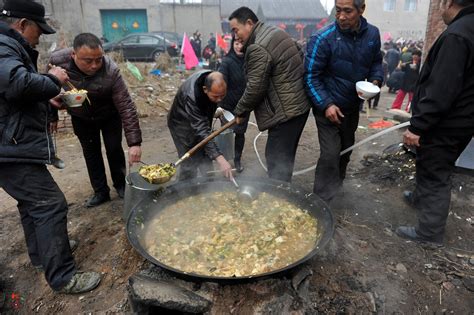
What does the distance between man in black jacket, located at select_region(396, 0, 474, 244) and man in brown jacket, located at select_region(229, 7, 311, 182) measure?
1174mm

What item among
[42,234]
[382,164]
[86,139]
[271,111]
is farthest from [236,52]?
[42,234]

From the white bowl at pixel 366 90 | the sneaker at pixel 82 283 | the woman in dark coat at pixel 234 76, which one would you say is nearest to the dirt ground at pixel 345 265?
the sneaker at pixel 82 283

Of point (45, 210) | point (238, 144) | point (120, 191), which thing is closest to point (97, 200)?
point (120, 191)

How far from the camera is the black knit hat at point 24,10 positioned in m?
2.38

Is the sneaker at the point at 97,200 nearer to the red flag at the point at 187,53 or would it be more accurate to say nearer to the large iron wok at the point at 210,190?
the large iron wok at the point at 210,190

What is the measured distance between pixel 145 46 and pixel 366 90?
17743 millimetres

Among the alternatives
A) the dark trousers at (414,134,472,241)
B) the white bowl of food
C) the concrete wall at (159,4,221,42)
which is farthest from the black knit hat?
the concrete wall at (159,4,221,42)

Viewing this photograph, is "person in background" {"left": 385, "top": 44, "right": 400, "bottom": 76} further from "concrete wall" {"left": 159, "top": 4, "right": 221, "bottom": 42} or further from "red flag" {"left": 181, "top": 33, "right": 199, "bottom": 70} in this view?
"concrete wall" {"left": 159, "top": 4, "right": 221, "bottom": 42}

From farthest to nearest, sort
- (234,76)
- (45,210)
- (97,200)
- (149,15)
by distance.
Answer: (149,15)
(234,76)
(97,200)
(45,210)

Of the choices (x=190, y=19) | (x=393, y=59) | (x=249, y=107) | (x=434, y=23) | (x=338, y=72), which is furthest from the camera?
(x=190, y=19)

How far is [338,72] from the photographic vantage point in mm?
3516

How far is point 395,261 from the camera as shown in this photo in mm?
2990

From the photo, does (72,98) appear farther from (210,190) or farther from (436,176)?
(436,176)

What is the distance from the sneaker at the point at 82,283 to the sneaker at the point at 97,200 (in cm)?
148
